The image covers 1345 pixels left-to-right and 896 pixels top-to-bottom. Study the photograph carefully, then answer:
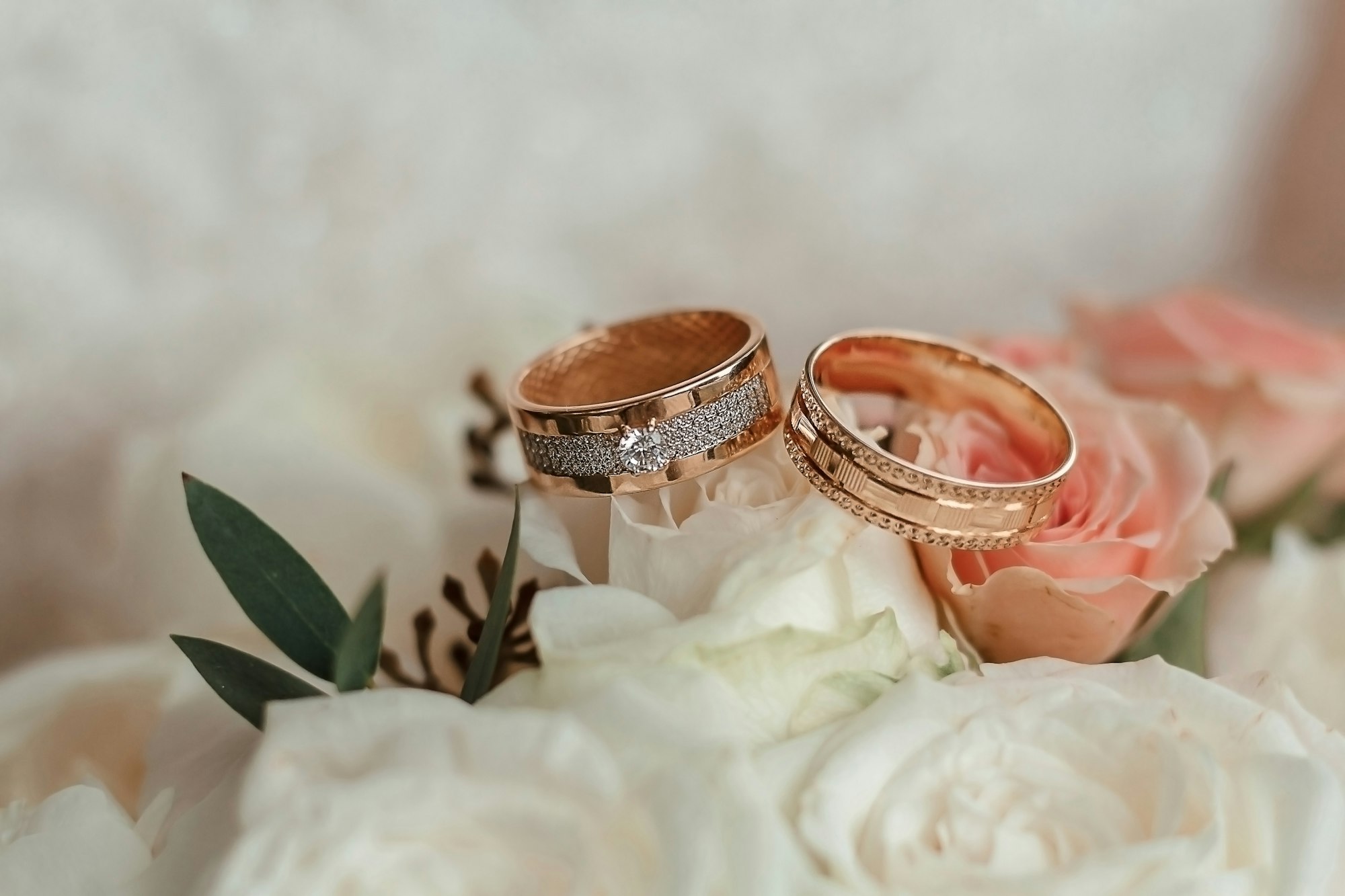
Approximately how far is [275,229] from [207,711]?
1.36 ft

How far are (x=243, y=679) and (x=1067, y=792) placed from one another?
31 cm

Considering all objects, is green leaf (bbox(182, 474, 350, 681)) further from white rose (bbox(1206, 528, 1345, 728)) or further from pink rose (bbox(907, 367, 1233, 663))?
white rose (bbox(1206, 528, 1345, 728))

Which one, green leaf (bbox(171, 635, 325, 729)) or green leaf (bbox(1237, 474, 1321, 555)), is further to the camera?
green leaf (bbox(1237, 474, 1321, 555))

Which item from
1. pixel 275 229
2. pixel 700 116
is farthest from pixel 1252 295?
pixel 275 229

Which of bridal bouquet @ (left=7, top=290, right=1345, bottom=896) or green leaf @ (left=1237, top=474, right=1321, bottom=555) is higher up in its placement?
bridal bouquet @ (left=7, top=290, right=1345, bottom=896)

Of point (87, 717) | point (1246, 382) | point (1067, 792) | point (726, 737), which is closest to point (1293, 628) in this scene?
point (1246, 382)

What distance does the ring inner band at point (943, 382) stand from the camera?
0.67 meters

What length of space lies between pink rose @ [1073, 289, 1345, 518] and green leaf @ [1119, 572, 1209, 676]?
0.66 feet

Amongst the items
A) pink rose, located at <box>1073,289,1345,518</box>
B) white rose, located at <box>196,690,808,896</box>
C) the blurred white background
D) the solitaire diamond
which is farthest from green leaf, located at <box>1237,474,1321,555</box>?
white rose, located at <box>196,690,808,896</box>

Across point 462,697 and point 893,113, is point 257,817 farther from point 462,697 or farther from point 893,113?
point 893,113

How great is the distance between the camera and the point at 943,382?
0.79 m

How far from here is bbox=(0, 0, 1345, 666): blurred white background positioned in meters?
0.68

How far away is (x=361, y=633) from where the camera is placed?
388 mm

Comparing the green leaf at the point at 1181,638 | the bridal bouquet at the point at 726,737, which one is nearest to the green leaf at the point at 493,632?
the bridal bouquet at the point at 726,737
